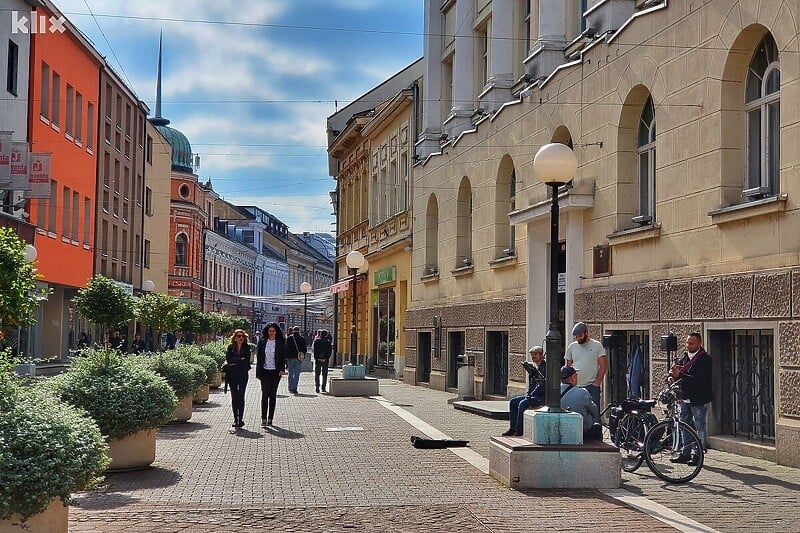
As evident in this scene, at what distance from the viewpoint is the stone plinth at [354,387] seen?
88.4ft

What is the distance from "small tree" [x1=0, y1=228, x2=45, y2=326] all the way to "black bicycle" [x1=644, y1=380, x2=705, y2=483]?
782 cm

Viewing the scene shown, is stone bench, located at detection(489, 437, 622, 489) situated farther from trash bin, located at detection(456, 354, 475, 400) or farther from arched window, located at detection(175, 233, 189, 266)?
arched window, located at detection(175, 233, 189, 266)

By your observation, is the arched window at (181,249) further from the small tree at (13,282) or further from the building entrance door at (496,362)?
the small tree at (13,282)

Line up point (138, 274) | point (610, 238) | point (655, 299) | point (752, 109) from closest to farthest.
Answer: point (752, 109)
point (655, 299)
point (610, 238)
point (138, 274)

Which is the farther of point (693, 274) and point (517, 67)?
point (517, 67)

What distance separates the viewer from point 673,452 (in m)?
11.4

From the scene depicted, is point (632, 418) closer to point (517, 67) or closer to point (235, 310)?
point (517, 67)

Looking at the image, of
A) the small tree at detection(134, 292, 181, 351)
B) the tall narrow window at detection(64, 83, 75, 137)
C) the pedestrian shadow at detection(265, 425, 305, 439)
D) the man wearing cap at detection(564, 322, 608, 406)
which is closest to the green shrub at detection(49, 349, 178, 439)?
the pedestrian shadow at detection(265, 425, 305, 439)

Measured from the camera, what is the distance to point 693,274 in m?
14.8

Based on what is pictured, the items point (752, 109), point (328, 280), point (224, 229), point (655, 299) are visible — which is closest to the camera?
point (752, 109)

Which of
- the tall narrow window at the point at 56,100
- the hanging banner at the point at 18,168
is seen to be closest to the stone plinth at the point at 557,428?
the hanging banner at the point at 18,168

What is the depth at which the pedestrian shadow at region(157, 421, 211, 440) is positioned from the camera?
1588 centimetres

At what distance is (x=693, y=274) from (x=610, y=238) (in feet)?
10.1

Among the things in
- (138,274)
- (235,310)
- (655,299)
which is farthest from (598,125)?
(235,310)
